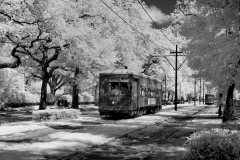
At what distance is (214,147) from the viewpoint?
7.85 metres

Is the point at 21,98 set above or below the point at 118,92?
below

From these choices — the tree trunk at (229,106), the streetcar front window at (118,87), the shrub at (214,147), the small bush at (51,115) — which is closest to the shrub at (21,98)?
the small bush at (51,115)

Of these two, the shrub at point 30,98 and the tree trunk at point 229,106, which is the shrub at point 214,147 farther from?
the shrub at point 30,98

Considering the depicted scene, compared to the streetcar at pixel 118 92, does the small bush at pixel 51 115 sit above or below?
below

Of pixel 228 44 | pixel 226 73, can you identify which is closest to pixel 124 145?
pixel 228 44

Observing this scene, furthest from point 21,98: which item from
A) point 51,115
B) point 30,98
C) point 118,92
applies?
point 51,115

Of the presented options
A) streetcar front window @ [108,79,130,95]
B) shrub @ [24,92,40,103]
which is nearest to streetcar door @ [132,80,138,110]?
streetcar front window @ [108,79,130,95]

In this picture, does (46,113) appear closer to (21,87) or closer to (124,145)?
(124,145)

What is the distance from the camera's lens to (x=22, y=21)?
72.5ft

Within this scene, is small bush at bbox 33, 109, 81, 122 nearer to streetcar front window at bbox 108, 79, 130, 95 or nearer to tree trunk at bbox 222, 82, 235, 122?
streetcar front window at bbox 108, 79, 130, 95

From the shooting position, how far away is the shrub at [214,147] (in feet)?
25.3

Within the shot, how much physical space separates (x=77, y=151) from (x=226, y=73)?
9.43 m

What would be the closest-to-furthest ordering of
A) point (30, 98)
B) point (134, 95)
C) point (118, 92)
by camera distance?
point (118, 92) → point (134, 95) → point (30, 98)

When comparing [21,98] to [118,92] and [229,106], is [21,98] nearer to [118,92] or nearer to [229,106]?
[118,92]
